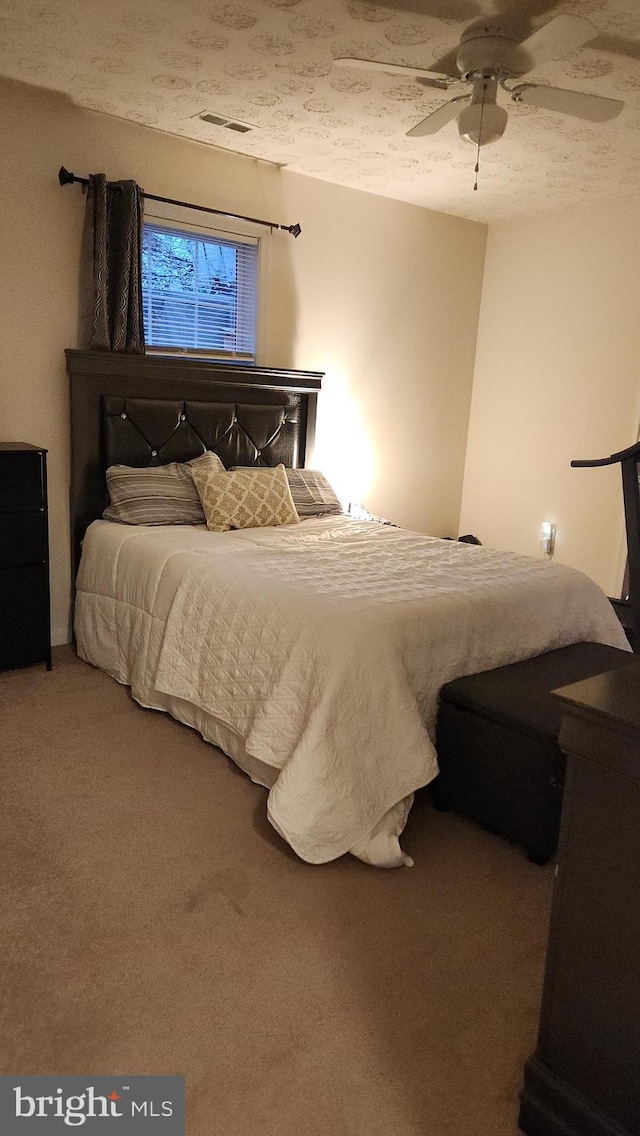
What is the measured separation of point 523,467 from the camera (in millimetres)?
5293

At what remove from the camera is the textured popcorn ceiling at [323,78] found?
2.50 m

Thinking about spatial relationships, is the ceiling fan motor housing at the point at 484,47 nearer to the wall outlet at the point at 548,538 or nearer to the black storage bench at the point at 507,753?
the black storage bench at the point at 507,753

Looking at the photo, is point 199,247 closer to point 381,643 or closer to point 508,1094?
point 381,643

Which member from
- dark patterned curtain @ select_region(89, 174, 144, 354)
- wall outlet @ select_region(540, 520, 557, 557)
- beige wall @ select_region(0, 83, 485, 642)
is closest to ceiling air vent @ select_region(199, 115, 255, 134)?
beige wall @ select_region(0, 83, 485, 642)

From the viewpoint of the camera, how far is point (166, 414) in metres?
3.85

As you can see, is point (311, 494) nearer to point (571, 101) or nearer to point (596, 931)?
point (571, 101)

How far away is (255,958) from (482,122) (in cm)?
269

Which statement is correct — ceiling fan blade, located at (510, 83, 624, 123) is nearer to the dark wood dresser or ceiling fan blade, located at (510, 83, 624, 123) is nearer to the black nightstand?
the dark wood dresser

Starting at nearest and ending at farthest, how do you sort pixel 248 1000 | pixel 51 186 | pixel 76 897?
pixel 248 1000
pixel 76 897
pixel 51 186

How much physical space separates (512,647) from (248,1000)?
1441 millimetres

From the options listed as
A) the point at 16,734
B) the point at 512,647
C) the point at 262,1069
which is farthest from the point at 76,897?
the point at 512,647

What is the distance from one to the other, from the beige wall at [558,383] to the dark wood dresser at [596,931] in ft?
12.4

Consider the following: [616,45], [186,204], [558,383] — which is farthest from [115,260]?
[558,383]

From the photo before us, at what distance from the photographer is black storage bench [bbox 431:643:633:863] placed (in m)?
2.12
